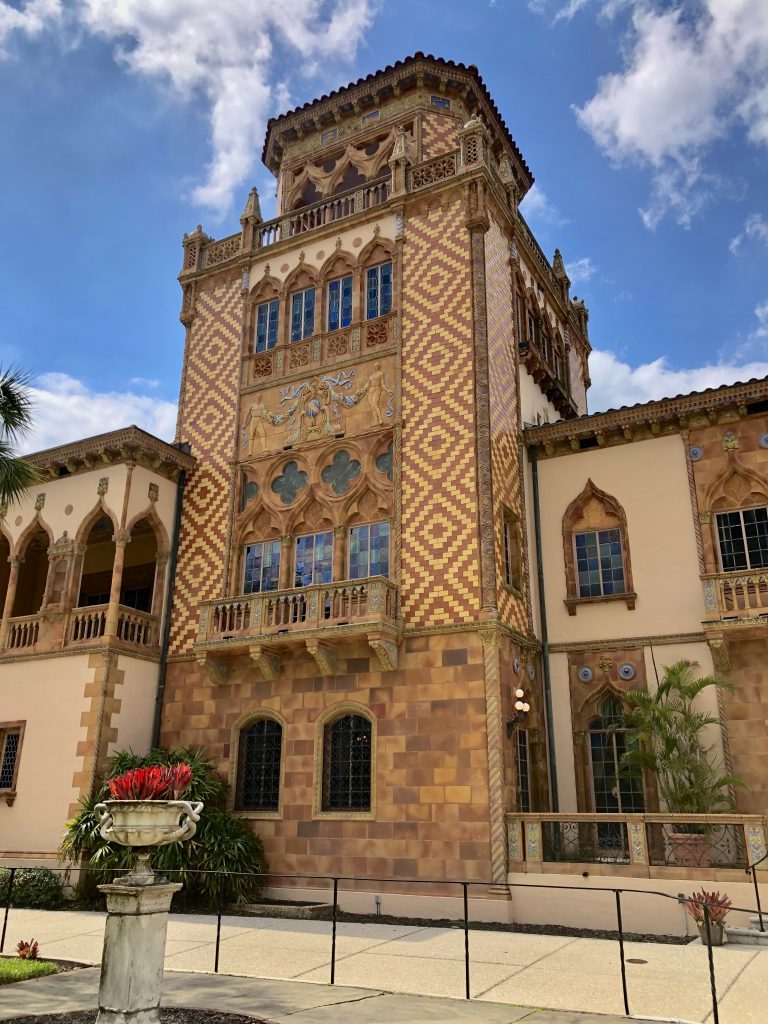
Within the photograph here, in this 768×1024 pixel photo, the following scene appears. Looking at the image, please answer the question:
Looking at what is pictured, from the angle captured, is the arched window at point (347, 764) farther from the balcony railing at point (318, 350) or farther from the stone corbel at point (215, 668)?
the balcony railing at point (318, 350)

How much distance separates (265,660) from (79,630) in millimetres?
4940

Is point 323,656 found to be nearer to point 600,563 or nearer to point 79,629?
point 79,629

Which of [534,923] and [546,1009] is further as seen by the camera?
[534,923]

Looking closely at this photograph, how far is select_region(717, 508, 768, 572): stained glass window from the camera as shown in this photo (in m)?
18.0

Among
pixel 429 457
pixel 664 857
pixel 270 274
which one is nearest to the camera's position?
pixel 664 857

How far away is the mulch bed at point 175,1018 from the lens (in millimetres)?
8086

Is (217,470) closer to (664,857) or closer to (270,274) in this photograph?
(270,274)

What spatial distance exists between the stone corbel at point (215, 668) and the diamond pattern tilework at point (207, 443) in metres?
1.30

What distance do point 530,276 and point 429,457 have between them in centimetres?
844

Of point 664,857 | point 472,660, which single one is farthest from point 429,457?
point 664,857

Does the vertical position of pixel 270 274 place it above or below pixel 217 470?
above

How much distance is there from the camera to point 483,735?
16.4m

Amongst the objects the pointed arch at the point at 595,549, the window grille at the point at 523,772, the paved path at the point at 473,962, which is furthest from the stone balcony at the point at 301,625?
the paved path at the point at 473,962

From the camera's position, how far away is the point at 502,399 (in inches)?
792
